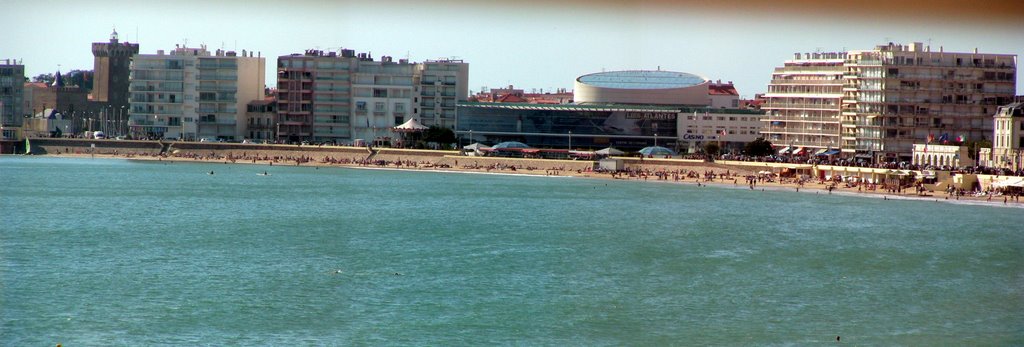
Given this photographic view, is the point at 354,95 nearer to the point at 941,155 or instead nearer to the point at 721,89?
the point at 721,89

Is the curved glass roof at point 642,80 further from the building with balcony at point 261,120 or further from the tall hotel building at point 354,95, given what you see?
the building with balcony at point 261,120

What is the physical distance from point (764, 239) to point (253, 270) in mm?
12150

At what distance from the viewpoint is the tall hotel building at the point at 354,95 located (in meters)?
67.5

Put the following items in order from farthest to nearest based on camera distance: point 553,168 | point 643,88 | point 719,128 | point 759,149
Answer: point 643,88 → point 719,128 → point 759,149 → point 553,168

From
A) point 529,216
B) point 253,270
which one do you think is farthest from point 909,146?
point 253,270

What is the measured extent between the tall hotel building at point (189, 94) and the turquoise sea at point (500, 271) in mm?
24630

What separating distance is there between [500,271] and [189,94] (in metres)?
47.1

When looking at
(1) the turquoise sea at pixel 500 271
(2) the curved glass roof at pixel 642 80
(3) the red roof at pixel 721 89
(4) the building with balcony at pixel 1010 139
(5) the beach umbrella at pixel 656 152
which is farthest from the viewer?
(3) the red roof at pixel 721 89

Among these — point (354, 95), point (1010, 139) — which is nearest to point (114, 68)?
point (354, 95)

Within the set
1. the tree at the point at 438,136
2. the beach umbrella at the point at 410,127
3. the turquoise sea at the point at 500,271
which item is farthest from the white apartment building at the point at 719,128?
the turquoise sea at the point at 500,271

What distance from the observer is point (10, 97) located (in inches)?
2825

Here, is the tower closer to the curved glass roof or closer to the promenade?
the promenade

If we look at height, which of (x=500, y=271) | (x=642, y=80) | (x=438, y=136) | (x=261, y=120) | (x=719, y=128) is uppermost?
(x=642, y=80)

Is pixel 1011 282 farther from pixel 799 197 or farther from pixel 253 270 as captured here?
pixel 799 197
